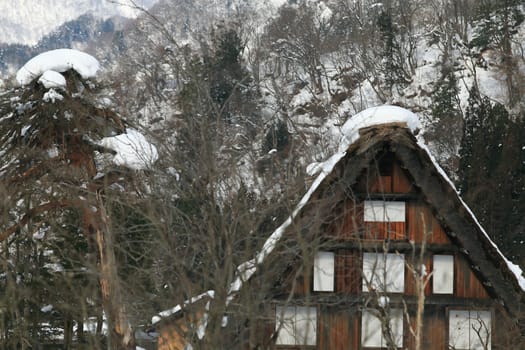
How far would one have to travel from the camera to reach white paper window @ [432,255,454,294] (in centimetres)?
1112

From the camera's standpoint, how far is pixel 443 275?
1112 cm

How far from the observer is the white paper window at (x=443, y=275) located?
36.5 ft

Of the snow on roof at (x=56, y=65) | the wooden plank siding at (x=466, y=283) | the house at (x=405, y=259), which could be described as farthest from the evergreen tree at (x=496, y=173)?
the snow on roof at (x=56, y=65)

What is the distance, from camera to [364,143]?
11023 mm

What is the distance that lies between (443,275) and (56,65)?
7.81 metres

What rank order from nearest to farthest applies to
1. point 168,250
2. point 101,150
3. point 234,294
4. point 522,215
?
point 168,250 → point 234,294 → point 101,150 → point 522,215

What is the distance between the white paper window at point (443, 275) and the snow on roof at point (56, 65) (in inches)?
282

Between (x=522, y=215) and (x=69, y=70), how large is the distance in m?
18.8

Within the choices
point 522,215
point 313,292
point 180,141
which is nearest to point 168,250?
point 180,141

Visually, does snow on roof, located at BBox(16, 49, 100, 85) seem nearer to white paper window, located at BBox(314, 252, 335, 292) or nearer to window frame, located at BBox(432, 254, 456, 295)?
white paper window, located at BBox(314, 252, 335, 292)

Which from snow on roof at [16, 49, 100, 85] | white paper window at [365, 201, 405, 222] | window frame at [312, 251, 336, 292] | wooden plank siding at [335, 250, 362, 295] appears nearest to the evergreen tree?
white paper window at [365, 201, 405, 222]

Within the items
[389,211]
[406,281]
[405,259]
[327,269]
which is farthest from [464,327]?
[327,269]

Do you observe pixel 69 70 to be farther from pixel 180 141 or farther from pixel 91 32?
pixel 91 32

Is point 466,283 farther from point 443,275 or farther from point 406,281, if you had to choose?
point 406,281
